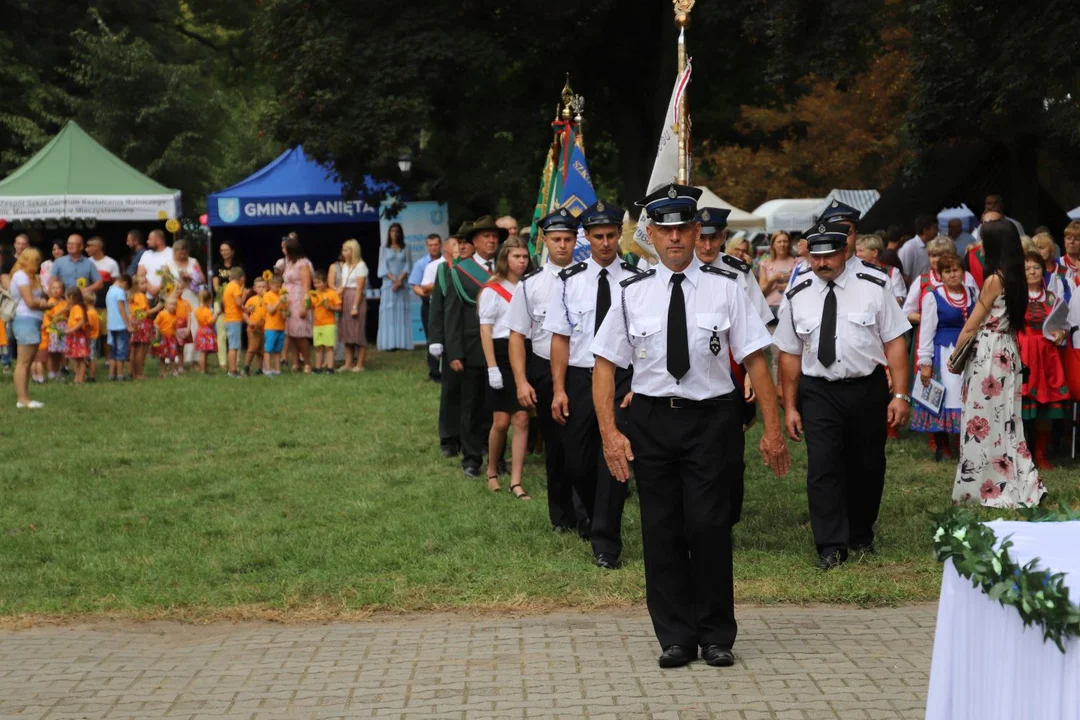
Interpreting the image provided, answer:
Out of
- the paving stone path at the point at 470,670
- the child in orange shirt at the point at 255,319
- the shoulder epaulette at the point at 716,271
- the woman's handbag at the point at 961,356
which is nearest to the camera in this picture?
the paving stone path at the point at 470,670

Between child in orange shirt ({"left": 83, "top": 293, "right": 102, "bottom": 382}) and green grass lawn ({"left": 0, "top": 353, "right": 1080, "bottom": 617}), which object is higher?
child in orange shirt ({"left": 83, "top": 293, "right": 102, "bottom": 382})

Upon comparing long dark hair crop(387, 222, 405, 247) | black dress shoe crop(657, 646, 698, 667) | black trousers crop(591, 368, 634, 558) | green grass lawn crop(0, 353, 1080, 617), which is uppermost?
long dark hair crop(387, 222, 405, 247)

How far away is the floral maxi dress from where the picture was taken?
1090 centimetres

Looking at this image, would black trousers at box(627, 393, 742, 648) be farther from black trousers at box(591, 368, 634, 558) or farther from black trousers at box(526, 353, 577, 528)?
black trousers at box(526, 353, 577, 528)

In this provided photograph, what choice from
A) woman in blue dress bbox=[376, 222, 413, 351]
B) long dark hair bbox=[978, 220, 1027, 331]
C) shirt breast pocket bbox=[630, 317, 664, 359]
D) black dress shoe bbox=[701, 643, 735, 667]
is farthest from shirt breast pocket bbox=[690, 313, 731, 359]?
woman in blue dress bbox=[376, 222, 413, 351]

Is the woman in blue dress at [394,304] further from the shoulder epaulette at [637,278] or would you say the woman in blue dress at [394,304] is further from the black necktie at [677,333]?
the black necktie at [677,333]

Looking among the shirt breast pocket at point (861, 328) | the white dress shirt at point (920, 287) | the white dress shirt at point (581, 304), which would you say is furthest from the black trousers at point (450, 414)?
the shirt breast pocket at point (861, 328)

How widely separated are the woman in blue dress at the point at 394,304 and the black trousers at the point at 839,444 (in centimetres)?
1666

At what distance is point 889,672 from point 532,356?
449 cm

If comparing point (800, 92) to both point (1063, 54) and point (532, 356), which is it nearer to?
point (1063, 54)

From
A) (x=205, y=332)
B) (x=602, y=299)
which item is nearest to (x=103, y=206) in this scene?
(x=205, y=332)

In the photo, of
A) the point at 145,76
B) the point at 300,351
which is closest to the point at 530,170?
the point at 300,351

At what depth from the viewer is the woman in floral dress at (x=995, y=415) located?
35.5ft

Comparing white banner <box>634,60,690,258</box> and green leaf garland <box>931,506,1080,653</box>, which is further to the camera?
white banner <box>634,60,690,258</box>
